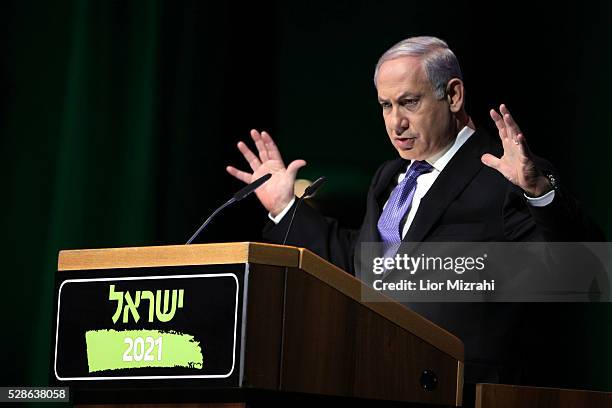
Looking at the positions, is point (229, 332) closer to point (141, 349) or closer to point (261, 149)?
point (141, 349)

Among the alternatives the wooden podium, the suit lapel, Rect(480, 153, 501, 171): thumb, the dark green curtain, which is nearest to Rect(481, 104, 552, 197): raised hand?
Rect(480, 153, 501, 171): thumb

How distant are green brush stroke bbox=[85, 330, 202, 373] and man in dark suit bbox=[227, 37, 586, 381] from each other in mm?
936

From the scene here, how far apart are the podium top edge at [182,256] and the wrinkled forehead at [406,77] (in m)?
1.24

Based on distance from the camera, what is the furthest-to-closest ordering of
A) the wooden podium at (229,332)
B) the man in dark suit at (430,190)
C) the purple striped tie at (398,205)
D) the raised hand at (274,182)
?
the raised hand at (274,182)
the purple striped tie at (398,205)
the man in dark suit at (430,190)
the wooden podium at (229,332)

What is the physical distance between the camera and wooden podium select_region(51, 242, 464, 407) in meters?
1.67

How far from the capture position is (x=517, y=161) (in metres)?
2.27

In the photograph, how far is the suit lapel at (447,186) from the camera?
107 inches

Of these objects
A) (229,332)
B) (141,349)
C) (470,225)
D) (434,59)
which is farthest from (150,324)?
(434,59)

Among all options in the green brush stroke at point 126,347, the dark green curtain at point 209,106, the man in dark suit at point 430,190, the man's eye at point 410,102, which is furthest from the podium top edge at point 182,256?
the dark green curtain at point 209,106

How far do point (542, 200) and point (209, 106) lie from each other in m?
1.65

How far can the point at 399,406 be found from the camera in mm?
1855

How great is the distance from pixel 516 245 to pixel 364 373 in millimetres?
1013

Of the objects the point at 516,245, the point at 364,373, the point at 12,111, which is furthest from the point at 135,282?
the point at 12,111

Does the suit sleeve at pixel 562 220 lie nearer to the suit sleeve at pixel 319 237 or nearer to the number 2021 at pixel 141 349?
the suit sleeve at pixel 319 237
